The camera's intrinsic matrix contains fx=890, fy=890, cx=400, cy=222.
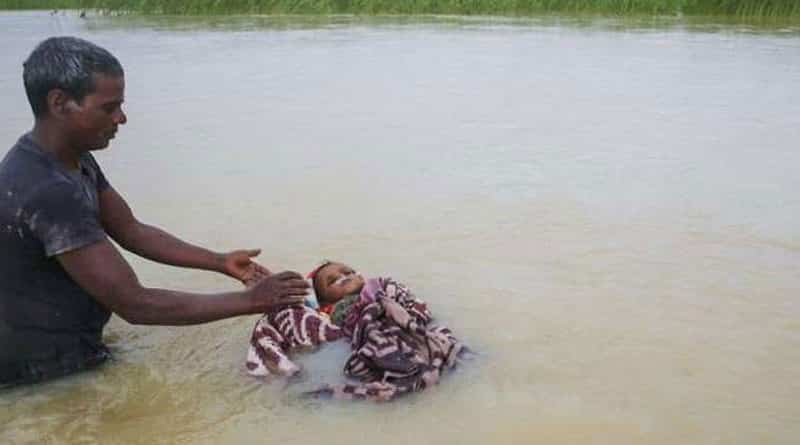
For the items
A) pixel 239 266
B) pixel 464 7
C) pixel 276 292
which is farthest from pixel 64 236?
pixel 464 7

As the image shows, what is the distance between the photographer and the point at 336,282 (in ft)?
11.1

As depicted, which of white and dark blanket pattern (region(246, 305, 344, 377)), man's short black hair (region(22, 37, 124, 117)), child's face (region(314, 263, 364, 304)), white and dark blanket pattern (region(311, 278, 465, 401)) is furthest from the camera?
child's face (region(314, 263, 364, 304))

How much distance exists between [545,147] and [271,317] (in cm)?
330

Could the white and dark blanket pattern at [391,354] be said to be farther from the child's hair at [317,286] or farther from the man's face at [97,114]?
the man's face at [97,114]

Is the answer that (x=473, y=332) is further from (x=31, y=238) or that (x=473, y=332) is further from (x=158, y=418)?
(x=31, y=238)

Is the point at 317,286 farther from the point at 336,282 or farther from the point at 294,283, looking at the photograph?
the point at 294,283

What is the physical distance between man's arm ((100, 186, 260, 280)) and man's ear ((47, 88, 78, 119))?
20.0 inches

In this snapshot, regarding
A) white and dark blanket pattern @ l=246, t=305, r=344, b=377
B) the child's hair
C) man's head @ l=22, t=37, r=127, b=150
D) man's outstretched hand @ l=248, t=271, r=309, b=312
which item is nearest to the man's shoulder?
man's head @ l=22, t=37, r=127, b=150

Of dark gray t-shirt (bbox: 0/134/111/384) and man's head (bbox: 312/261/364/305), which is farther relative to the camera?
man's head (bbox: 312/261/364/305)

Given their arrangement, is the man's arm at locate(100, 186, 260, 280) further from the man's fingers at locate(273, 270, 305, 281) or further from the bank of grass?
the bank of grass

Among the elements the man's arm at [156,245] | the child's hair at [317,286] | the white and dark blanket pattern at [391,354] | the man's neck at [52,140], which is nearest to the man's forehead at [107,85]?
the man's neck at [52,140]

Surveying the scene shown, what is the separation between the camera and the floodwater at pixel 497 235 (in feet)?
8.46

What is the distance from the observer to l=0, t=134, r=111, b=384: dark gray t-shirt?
8.09 feet

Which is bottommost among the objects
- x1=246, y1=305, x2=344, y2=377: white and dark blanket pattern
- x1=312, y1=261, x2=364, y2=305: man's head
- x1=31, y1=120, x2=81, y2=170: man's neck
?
x1=246, y1=305, x2=344, y2=377: white and dark blanket pattern
